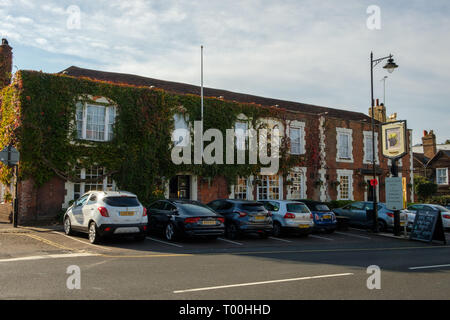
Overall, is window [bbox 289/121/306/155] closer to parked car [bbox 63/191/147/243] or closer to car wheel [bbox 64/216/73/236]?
parked car [bbox 63/191/147/243]

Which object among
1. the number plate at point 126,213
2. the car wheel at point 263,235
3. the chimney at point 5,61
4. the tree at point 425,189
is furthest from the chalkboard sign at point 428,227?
the tree at point 425,189

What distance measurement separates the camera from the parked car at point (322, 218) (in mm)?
18156

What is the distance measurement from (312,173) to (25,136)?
18.5m

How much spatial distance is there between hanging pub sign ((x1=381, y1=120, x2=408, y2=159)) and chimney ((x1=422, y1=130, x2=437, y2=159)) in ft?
118

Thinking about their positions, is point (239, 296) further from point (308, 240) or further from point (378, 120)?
point (378, 120)

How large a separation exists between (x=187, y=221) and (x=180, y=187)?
9.37m

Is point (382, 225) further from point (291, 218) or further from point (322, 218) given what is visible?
point (291, 218)

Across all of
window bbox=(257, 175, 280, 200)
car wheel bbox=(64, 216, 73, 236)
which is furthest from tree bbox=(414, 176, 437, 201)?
car wheel bbox=(64, 216, 73, 236)

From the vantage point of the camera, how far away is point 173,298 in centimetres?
609

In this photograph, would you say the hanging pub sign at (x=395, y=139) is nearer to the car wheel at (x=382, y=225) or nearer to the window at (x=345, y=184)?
the car wheel at (x=382, y=225)

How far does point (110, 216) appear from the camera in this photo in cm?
1246

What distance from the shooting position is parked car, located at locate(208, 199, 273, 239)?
48.9 ft

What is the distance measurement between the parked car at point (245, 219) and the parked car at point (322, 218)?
3415 mm

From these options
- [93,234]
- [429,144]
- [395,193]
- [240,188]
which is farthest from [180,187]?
[429,144]
